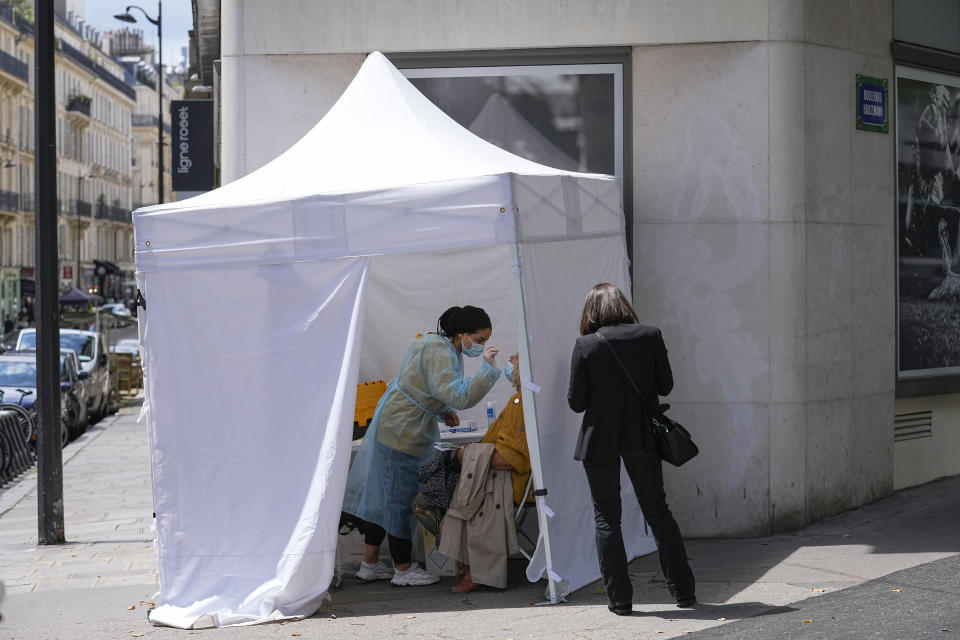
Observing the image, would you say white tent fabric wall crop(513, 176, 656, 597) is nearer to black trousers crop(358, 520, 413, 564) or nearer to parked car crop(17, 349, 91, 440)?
black trousers crop(358, 520, 413, 564)

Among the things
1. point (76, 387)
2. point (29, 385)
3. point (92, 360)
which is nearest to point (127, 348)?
point (92, 360)

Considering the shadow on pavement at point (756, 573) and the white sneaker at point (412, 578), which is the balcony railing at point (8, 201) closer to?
the shadow on pavement at point (756, 573)

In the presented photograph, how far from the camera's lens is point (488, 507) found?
7707 mm

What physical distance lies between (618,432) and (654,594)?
1.10 metres

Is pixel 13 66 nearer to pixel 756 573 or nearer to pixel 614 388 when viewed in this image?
pixel 756 573

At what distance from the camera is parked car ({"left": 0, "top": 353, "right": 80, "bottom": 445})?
1800cm

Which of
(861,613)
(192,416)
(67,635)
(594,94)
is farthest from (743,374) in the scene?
(67,635)

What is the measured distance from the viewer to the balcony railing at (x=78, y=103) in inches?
3401

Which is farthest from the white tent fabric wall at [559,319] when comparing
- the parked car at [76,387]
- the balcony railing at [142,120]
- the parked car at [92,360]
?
the balcony railing at [142,120]

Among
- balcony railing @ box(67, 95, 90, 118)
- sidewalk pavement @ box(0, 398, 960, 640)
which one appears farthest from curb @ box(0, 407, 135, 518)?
balcony railing @ box(67, 95, 90, 118)

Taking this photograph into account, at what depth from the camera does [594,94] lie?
Result: 9.76 meters

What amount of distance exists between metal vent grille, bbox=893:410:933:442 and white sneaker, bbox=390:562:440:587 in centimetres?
430

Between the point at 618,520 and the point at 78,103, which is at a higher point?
the point at 78,103

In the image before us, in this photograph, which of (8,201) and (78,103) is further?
(78,103)
